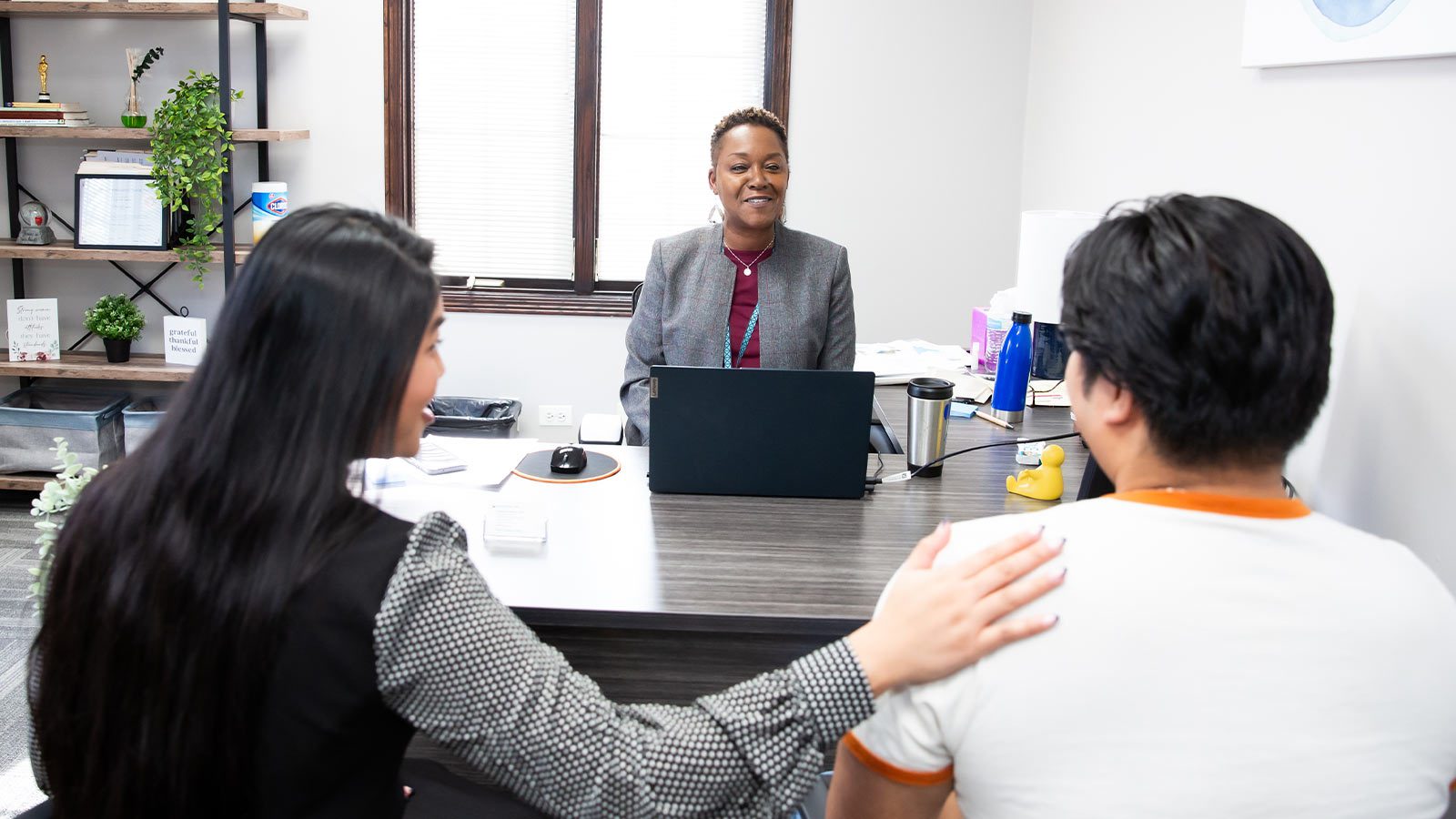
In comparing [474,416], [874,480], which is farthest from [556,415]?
[874,480]

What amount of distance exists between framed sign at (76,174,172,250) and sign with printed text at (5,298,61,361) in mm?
299

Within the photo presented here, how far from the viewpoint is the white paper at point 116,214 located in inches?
153

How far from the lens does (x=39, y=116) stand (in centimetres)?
377

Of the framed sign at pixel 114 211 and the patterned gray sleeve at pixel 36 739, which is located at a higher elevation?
the framed sign at pixel 114 211

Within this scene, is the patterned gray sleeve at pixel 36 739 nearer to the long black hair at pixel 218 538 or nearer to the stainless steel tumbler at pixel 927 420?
the long black hair at pixel 218 538

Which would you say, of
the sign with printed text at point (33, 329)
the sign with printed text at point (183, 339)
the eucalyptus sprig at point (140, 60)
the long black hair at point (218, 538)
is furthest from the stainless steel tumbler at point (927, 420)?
the sign with printed text at point (33, 329)

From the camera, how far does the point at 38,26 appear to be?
398 cm

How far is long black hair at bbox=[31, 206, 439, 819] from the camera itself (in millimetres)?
885

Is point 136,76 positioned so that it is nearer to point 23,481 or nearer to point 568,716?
point 23,481

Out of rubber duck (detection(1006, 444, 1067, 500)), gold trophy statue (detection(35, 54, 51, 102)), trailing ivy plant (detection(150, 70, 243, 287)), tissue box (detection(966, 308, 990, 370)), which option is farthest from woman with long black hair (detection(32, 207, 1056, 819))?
gold trophy statue (detection(35, 54, 51, 102))

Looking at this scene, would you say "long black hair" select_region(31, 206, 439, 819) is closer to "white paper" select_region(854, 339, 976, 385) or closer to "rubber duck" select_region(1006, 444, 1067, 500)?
"rubber duck" select_region(1006, 444, 1067, 500)

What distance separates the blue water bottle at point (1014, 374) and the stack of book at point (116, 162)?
9.69ft

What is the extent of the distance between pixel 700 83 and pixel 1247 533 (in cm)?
360

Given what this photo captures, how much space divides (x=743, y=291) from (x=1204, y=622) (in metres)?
2.01
